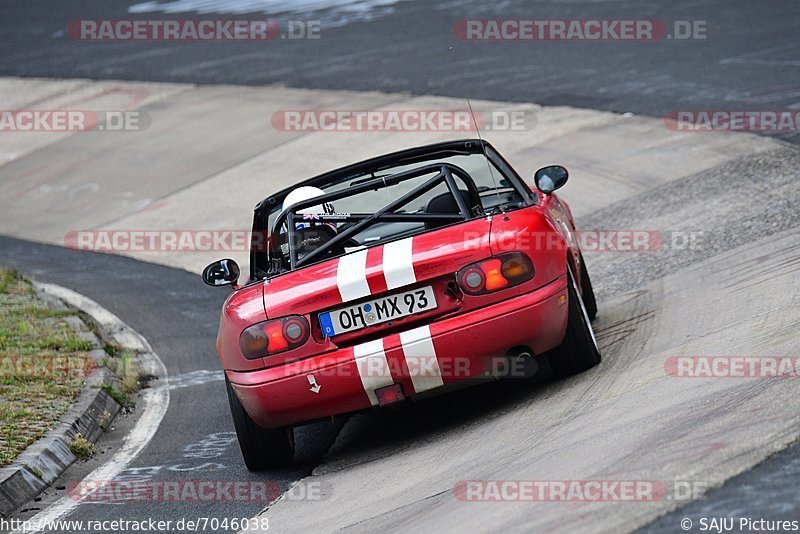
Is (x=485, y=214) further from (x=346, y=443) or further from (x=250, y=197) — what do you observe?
(x=250, y=197)

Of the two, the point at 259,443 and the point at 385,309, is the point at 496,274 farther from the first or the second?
the point at 259,443

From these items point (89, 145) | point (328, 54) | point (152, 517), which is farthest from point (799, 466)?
point (328, 54)

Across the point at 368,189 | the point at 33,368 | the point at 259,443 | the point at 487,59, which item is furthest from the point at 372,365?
the point at 487,59

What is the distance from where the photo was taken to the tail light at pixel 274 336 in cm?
566

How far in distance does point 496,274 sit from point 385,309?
0.52 meters

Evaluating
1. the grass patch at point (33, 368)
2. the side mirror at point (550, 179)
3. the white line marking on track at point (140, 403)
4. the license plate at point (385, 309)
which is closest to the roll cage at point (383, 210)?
the license plate at point (385, 309)

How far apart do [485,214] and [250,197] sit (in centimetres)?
789

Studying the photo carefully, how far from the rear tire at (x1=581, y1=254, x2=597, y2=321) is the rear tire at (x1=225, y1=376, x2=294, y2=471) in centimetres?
223

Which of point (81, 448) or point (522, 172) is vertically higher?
point (522, 172)

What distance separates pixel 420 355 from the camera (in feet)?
18.3

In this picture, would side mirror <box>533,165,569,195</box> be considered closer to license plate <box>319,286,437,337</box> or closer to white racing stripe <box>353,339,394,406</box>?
license plate <box>319,286,437,337</box>

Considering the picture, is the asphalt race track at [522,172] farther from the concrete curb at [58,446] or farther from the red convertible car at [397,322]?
the red convertible car at [397,322]

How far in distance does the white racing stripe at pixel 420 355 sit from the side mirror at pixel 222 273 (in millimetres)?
1386

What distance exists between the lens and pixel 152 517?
5.53 meters
